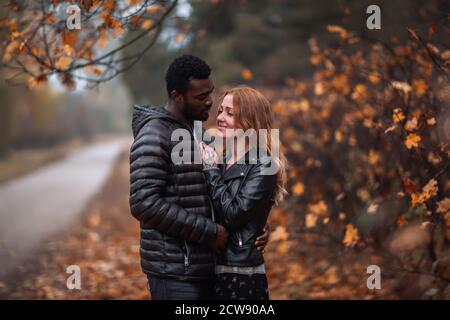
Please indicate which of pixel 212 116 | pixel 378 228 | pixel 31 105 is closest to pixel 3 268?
pixel 212 116

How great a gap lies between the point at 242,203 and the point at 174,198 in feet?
1.19

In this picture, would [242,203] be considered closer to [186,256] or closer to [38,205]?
[186,256]

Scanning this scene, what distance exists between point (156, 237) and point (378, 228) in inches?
133

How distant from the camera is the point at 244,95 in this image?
121 inches

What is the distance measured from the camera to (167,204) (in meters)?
2.75

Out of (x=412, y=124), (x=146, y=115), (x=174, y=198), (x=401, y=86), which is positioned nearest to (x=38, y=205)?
(x=401, y=86)

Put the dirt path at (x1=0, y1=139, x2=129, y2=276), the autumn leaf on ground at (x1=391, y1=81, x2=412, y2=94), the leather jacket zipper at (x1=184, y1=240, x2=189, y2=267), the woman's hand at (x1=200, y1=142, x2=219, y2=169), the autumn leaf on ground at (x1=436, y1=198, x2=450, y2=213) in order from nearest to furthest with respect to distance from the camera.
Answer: the leather jacket zipper at (x1=184, y1=240, x2=189, y2=267) → the woman's hand at (x1=200, y1=142, x2=219, y2=169) → the autumn leaf on ground at (x1=436, y1=198, x2=450, y2=213) → the autumn leaf on ground at (x1=391, y1=81, x2=412, y2=94) → the dirt path at (x1=0, y1=139, x2=129, y2=276)

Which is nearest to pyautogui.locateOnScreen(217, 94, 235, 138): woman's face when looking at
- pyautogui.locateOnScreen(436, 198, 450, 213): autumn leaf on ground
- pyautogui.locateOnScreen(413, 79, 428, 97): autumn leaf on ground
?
pyautogui.locateOnScreen(436, 198, 450, 213): autumn leaf on ground

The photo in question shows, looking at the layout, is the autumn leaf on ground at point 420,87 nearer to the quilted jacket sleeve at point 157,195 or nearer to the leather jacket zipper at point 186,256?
the quilted jacket sleeve at point 157,195

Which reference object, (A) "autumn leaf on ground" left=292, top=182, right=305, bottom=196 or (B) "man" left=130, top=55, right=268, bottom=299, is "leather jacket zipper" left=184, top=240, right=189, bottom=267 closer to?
(B) "man" left=130, top=55, right=268, bottom=299

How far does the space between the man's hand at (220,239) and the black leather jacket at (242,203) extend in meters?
0.06

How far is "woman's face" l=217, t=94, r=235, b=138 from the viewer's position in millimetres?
3094

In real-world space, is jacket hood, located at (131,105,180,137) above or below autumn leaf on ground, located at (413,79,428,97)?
below

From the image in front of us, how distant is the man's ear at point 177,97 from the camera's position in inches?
115
